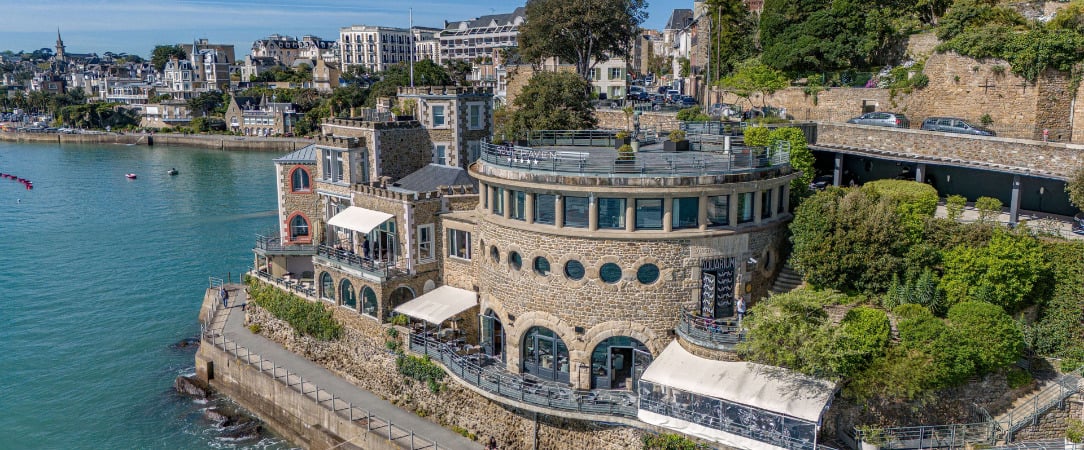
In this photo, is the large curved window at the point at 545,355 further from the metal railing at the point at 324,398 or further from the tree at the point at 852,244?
the tree at the point at 852,244

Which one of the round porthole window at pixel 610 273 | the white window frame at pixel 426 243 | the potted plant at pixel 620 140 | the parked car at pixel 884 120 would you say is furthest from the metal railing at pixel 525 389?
the parked car at pixel 884 120

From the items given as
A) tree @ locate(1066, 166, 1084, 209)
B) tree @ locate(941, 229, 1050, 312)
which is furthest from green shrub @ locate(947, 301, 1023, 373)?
tree @ locate(1066, 166, 1084, 209)

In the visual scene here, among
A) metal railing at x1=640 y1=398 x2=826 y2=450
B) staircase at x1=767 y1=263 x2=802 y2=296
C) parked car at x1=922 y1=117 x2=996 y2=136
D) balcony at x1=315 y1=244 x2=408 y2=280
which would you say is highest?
parked car at x1=922 y1=117 x2=996 y2=136

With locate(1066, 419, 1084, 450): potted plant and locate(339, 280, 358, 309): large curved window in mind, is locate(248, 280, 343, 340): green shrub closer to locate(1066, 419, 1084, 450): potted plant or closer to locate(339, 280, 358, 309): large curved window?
locate(339, 280, 358, 309): large curved window

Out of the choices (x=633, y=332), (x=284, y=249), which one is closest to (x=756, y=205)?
(x=633, y=332)

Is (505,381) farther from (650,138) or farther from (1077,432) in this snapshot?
(1077,432)

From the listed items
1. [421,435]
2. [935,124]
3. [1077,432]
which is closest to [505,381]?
[421,435]
